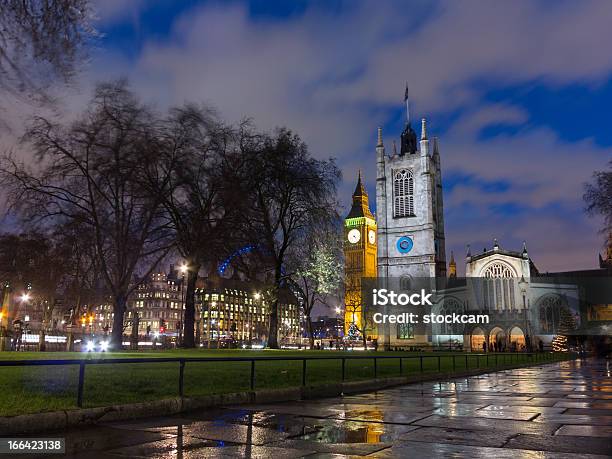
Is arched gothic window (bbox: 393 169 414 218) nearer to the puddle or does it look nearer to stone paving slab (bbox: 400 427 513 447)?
the puddle

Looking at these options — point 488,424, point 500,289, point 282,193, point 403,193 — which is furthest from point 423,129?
point 488,424

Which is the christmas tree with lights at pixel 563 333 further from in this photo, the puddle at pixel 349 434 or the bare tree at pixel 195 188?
the puddle at pixel 349 434

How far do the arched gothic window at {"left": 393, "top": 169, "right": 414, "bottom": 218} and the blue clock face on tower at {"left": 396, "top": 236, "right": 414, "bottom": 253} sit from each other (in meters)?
4.98

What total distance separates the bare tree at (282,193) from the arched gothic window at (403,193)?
7925 cm

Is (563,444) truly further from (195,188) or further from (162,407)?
(195,188)

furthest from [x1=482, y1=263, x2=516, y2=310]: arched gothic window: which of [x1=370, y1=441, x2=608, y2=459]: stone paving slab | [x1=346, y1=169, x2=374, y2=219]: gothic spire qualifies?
[x1=370, y1=441, x2=608, y2=459]: stone paving slab

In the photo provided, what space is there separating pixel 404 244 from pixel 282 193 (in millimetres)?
80818

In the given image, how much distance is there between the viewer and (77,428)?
283 inches

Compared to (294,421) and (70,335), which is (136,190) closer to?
(70,335)

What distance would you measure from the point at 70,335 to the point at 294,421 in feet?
93.7

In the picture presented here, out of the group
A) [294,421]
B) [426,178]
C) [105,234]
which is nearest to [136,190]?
[105,234]

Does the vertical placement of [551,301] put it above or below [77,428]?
above

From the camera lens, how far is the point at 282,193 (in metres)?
34.8

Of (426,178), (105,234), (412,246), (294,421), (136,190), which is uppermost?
(426,178)
